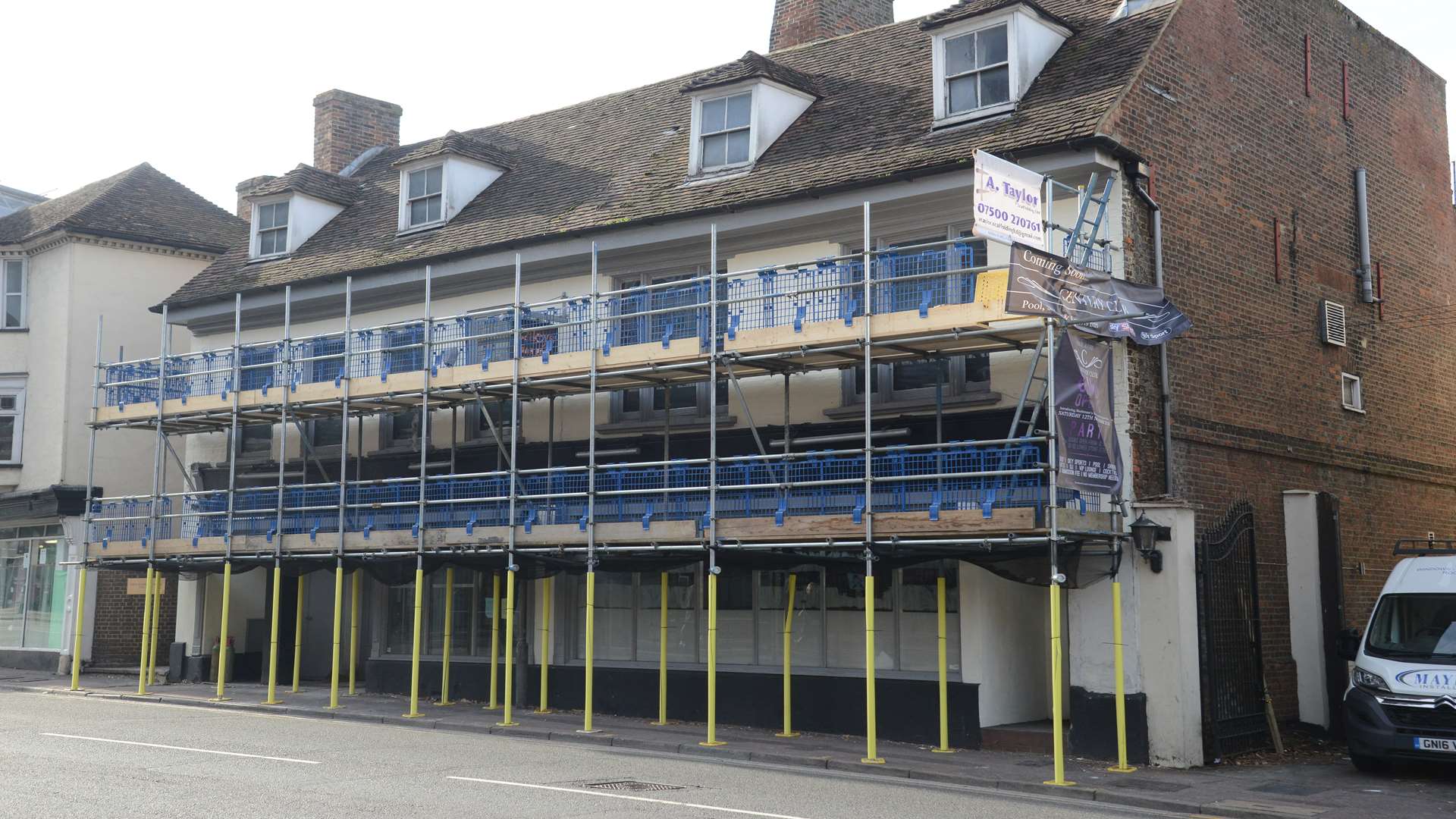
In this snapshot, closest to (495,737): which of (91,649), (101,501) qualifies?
(101,501)

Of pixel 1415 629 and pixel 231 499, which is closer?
pixel 1415 629

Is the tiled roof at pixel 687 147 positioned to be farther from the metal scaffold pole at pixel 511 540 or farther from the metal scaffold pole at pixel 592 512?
the metal scaffold pole at pixel 511 540

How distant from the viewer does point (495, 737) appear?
55.7ft

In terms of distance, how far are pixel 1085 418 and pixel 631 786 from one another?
20.0 ft

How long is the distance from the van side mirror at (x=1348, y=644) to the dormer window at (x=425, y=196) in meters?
15.3

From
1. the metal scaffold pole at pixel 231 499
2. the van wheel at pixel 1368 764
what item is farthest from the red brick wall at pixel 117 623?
the van wheel at pixel 1368 764

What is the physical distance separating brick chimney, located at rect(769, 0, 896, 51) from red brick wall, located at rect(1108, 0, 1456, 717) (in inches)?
307

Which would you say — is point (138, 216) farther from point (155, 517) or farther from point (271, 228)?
point (155, 517)

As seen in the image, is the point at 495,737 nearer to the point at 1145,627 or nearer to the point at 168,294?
the point at 1145,627

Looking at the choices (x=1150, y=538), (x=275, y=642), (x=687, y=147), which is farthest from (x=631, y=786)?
(x=687, y=147)

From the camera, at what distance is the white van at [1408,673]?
1378 centimetres

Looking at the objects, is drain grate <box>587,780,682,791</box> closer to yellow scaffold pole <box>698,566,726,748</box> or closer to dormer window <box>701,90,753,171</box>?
yellow scaffold pole <box>698,566,726,748</box>

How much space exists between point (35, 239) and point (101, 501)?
8.21 metres

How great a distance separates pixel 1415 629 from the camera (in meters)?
15.1
